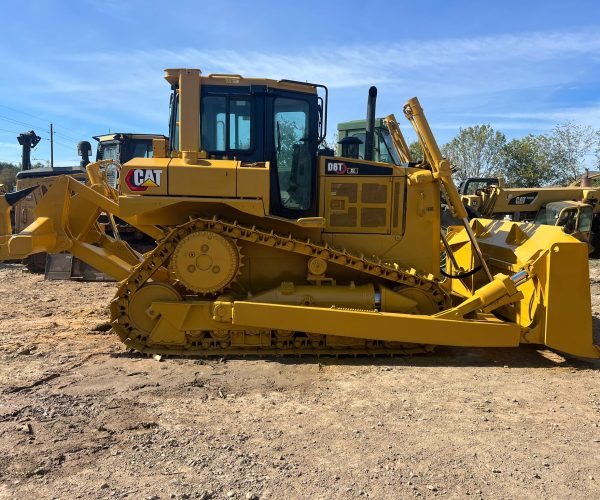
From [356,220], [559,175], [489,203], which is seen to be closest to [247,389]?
[356,220]

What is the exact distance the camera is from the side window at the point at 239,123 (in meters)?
5.56

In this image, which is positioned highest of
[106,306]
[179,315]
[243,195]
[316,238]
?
[243,195]

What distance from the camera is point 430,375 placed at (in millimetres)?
4828

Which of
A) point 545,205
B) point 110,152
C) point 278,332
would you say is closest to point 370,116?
point 278,332

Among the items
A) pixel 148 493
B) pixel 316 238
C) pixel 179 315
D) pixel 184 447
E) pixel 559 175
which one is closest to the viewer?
pixel 148 493

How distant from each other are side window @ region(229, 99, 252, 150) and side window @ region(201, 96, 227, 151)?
0.09 metres

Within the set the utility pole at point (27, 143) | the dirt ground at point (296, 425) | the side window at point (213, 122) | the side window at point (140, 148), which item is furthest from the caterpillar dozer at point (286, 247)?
the utility pole at point (27, 143)

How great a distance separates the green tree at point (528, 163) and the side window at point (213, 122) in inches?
1164

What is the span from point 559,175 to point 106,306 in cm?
3159

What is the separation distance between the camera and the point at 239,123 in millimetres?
5602

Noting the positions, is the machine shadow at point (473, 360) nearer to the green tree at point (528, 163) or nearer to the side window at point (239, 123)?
the side window at point (239, 123)

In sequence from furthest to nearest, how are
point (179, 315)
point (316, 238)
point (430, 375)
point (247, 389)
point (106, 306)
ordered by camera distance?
point (106, 306) → point (316, 238) → point (179, 315) → point (430, 375) → point (247, 389)

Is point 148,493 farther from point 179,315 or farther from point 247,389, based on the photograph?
point 179,315

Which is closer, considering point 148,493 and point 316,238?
point 148,493
